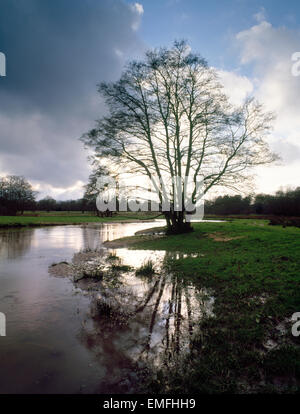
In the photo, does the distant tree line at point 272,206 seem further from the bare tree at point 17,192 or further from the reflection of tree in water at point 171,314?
the bare tree at point 17,192

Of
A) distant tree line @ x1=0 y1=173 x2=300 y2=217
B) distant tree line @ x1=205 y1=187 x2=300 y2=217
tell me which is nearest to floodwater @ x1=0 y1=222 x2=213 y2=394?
distant tree line @ x1=205 y1=187 x2=300 y2=217

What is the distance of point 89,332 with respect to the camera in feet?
15.1

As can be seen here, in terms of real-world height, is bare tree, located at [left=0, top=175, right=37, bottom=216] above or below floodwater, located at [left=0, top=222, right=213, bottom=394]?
above

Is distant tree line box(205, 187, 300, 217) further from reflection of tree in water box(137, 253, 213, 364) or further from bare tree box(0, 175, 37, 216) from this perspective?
bare tree box(0, 175, 37, 216)

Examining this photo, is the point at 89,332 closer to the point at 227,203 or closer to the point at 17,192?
the point at 227,203

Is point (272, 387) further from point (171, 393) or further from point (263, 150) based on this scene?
point (263, 150)

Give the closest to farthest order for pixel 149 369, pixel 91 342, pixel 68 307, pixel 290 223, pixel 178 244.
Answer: pixel 149 369, pixel 91 342, pixel 68 307, pixel 178 244, pixel 290 223

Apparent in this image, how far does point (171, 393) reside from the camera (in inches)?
118

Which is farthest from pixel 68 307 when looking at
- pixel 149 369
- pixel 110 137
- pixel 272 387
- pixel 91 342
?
pixel 110 137

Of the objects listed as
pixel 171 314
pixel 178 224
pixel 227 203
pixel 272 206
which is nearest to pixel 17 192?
pixel 227 203

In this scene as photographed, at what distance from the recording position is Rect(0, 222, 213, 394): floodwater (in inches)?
130

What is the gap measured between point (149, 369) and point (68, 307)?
331 centimetres

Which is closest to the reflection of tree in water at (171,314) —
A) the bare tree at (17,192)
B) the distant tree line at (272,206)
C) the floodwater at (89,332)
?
the floodwater at (89,332)

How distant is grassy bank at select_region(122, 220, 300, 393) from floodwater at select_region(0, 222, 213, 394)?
419 millimetres
